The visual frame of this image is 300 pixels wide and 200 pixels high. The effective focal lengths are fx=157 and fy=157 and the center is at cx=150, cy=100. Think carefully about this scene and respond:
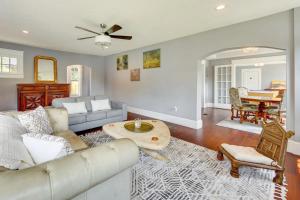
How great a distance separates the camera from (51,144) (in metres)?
1.29

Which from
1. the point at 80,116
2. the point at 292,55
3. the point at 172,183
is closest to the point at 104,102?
the point at 80,116

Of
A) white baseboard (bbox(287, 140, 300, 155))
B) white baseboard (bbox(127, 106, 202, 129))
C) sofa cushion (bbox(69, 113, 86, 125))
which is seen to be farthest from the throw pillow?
white baseboard (bbox(287, 140, 300, 155))

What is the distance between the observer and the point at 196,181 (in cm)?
210

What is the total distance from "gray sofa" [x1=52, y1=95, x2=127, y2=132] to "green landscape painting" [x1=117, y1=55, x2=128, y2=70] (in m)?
2.45

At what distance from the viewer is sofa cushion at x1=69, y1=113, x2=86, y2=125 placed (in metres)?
3.66

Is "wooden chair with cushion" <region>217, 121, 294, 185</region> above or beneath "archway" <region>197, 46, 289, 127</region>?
beneath

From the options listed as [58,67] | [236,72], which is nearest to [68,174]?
[58,67]

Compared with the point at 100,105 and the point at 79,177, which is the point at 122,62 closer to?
the point at 100,105

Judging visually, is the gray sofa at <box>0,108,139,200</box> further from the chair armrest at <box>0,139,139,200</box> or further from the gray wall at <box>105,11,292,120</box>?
the gray wall at <box>105,11,292,120</box>

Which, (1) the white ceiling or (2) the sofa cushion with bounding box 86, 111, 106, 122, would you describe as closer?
(1) the white ceiling

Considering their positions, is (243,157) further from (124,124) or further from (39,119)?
(39,119)

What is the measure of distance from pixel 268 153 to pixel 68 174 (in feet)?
8.34

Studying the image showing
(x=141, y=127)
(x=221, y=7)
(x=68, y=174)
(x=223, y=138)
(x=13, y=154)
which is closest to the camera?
(x=68, y=174)

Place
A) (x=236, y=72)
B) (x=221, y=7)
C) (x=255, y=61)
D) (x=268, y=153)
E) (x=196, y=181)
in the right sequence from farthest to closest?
1. (x=236, y=72)
2. (x=255, y=61)
3. (x=221, y=7)
4. (x=268, y=153)
5. (x=196, y=181)
